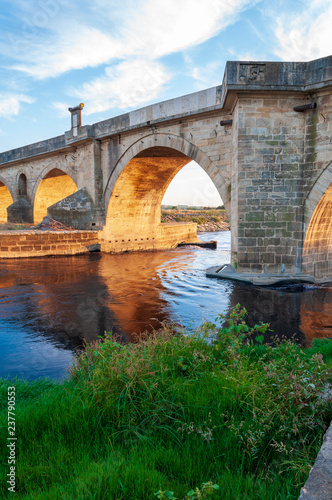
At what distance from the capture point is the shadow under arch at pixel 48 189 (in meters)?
19.4

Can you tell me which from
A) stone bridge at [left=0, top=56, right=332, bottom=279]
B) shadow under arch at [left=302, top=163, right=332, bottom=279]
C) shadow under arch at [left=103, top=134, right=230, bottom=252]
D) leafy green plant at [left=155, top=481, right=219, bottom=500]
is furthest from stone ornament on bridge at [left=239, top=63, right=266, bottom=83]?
leafy green plant at [left=155, top=481, right=219, bottom=500]

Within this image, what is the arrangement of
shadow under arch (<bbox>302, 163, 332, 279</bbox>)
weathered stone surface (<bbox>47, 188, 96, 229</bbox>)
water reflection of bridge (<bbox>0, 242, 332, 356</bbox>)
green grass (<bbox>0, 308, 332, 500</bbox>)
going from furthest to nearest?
weathered stone surface (<bbox>47, 188, 96, 229</bbox>) → shadow under arch (<bbox>302, 163, 332, 279</bbox>) → water reflection of bridge (<bbox>0, 242, 332, 356</bbox>) → green grass (<bbox>0, 308, 332, 500</bbox>)

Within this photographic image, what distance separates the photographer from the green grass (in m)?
1.57

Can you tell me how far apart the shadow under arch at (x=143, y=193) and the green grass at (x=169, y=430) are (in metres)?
8.89

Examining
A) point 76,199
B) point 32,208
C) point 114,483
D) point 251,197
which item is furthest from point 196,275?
point 32,208

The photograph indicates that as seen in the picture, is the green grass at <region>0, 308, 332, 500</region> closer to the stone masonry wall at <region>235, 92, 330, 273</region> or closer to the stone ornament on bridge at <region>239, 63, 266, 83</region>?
the stone masonry wall at <region>235, 92, 330, 273</region>

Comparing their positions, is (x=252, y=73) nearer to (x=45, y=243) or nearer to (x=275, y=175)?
(x=275, y=175)

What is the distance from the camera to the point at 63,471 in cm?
171

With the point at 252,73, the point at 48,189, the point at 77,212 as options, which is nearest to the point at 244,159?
the point at 252,73

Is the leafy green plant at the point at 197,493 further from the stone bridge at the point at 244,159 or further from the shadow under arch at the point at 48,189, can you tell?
the shadow under arch at the point at 48,189

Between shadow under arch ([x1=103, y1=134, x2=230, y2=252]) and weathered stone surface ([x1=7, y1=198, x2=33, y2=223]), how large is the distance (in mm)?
7398

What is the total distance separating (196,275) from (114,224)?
247 inches

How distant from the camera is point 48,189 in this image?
2055 cm

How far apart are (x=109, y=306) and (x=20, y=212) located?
49.2ft
